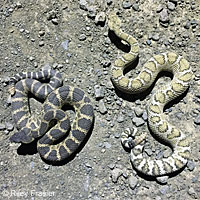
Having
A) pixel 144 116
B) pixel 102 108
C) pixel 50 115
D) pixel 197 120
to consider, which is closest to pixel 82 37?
pixel 102 108

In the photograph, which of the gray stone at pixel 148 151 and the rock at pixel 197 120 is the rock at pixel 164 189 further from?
the rock at pixel 197 120

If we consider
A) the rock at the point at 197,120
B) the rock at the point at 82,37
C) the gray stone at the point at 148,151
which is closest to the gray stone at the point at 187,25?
the rock at the point at 197,120

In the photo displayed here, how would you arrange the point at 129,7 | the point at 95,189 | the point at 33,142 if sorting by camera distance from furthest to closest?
the point at 129,7 → the point at 33,142 → the point at 95,189

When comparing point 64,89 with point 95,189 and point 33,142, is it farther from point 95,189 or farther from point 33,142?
point 95,189

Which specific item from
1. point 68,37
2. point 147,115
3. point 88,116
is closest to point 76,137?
point 88,116

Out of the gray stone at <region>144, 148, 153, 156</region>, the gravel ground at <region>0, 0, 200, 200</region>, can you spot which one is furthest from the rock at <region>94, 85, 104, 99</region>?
the gray stone at <region>144, 148, 153, 156</region>

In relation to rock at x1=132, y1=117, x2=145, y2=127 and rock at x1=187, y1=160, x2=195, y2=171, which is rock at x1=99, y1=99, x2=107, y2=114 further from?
rock at x1=187, y1=160, x2=195, y2=171

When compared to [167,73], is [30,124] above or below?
below
